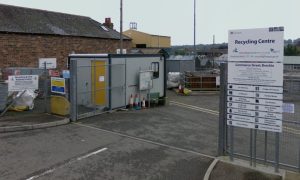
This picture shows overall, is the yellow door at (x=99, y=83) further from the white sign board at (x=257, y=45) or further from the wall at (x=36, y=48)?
the white sign board at (x=257, y=45)

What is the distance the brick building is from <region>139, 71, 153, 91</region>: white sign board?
8938 millimetres

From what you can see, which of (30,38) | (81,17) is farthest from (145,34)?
(30,38)

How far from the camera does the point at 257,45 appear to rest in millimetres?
7090

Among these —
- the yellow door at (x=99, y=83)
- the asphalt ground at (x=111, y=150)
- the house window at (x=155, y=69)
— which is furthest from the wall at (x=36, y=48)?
the asphalt ground at (x=111, y=150)

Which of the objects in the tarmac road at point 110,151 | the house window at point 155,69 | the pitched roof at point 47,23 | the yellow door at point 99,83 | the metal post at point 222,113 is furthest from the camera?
the pitched roof at point 47,23

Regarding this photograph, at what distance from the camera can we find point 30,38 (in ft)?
72.1

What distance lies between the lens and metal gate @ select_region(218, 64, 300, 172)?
23.3 feet

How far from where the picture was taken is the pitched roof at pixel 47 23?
868 inches

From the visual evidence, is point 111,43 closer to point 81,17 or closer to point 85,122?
point 81,17

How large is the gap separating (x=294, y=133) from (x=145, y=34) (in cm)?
4488

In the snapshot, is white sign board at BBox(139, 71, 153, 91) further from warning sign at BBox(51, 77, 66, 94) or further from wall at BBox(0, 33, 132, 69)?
wall at BBox(0, 33, 132, 69)

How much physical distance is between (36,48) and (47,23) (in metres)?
3.36

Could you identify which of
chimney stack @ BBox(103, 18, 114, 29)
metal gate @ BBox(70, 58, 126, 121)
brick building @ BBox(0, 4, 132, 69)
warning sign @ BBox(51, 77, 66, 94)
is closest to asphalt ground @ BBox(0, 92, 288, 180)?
warning sign @ BBox(51, 77, 66, 94)

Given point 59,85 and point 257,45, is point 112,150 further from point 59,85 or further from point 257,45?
point 59,85
